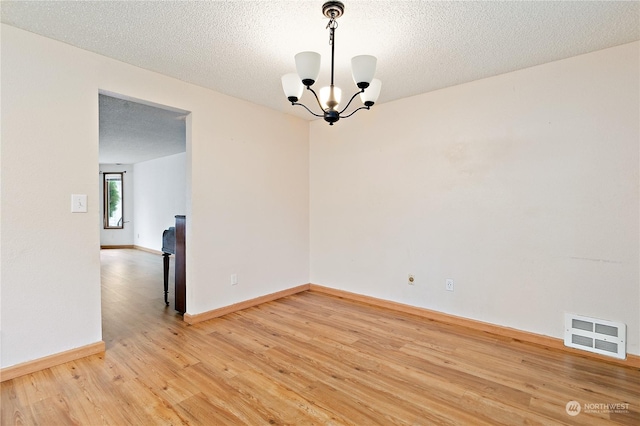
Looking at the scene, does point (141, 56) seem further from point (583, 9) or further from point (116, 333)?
point (583, 9)

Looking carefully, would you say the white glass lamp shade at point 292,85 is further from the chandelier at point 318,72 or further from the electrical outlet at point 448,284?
the electrical outlet at point 448,284

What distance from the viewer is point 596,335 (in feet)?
8.13

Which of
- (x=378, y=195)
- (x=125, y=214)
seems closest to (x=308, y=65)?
(x=378, y=195)

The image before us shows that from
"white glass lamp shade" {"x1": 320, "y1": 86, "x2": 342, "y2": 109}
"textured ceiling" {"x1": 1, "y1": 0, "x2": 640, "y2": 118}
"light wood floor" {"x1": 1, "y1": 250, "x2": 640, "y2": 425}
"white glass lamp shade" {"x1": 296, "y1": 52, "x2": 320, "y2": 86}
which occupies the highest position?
"textured ceiling" {"x1": 1, "y1": 0, "x2": 640, "y2": 118}

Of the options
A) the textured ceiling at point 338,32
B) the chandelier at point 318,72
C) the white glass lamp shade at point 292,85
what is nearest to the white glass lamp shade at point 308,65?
the chandelier at point 318,72

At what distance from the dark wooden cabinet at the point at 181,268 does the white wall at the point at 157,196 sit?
3.77m

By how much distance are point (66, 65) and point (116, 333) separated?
2.27m

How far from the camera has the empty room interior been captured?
195cm

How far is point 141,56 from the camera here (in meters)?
2.54

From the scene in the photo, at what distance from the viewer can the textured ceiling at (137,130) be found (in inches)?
151

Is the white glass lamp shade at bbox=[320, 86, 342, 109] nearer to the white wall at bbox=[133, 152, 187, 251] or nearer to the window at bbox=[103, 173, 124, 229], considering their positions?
the white wall at bbox=[133, 152, 187, 251]

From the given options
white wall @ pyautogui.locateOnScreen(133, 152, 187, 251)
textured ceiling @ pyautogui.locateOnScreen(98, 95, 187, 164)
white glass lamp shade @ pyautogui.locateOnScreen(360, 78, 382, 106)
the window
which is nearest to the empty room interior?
white glass lamp shade @ pyautogui.locateOnScreen(360, 78, 382, 106)

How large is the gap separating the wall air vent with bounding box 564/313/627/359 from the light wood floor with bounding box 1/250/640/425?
0.13m

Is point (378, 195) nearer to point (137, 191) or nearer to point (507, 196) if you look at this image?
point (507, 196)
